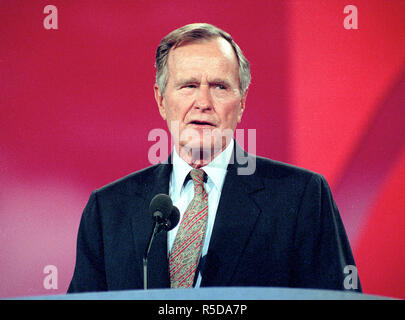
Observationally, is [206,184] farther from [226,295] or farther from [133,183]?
[226,295]

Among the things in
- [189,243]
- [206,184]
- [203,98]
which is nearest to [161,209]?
[189,243]

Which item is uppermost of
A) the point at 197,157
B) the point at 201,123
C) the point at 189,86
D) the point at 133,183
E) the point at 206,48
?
the point at 206,48

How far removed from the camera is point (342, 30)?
194 cm

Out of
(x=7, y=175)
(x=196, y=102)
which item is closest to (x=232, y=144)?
(x=196, y=102)

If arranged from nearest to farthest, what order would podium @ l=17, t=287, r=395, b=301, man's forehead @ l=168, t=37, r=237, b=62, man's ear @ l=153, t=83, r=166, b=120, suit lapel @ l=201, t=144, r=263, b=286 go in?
podium @ l=17, t=287, r=395, b=301, suit lapel @ l=201, t=144, r=263, b=286, man's forehead @ l=168, t=37, r=237, b=62, man's ear @ l=153, t=83, r=166, b=120

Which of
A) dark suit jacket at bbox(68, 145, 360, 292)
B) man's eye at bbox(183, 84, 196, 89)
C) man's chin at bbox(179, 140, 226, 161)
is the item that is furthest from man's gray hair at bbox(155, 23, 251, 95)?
Result: dark suit jacket at bbox(68, 145, 360, 292)

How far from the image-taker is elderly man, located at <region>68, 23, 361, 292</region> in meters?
1.47

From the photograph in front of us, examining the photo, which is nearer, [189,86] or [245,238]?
[245,238]

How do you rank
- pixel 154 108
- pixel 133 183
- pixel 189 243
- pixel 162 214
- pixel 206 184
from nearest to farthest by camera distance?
1. pixel 162 214
2. pixel 189 243
3. pixel 206 184
4. pixel 133 183
5. pixel 154 108

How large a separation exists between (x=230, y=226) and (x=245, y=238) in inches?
2.4

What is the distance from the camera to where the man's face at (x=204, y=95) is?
1618mm

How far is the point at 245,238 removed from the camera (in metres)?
1.49

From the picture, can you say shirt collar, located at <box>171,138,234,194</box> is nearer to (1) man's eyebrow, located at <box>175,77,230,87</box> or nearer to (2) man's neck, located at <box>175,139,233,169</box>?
(2) man's neck, located at <box>175,139,233,169</box>

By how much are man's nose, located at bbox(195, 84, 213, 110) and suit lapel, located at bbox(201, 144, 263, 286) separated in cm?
24
